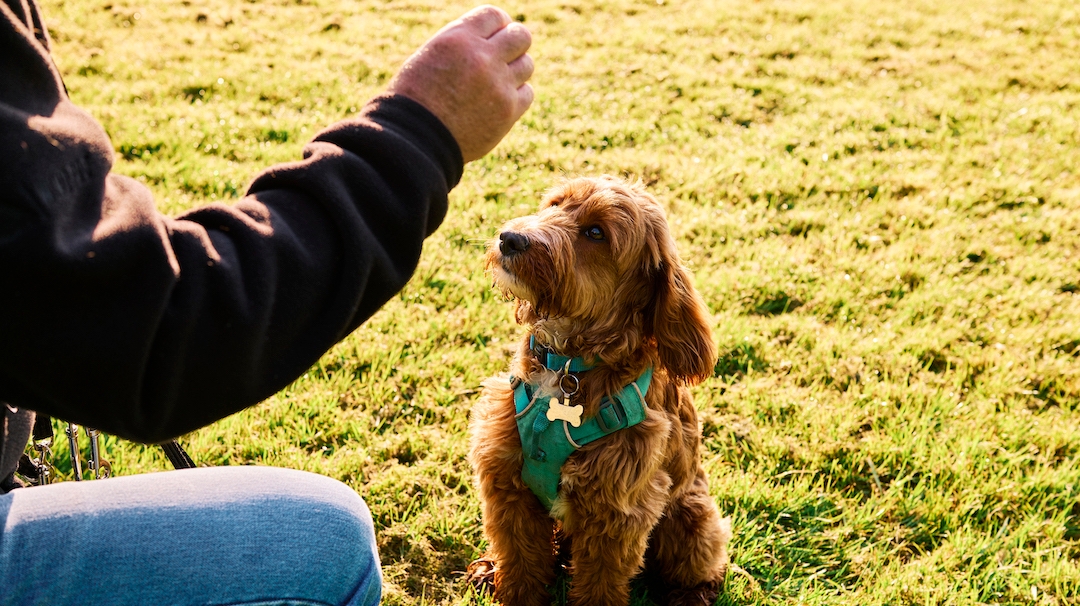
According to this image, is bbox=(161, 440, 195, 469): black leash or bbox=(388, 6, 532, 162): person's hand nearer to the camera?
bbox=(388, 6, 532, 162): person's hand

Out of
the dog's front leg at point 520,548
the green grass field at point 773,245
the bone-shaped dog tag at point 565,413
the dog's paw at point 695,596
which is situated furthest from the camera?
the green grass field at point 773,245

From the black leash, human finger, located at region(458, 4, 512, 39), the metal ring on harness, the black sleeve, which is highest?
human finger, located at region(458, 4, 512, 39)

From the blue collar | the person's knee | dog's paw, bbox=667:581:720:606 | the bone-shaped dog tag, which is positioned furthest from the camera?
dog's paw, bbox=667:581:720:606

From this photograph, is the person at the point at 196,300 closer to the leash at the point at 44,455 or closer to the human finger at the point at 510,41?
the human finger at the point at 510,41

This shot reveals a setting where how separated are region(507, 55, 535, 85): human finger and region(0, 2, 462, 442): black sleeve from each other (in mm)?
212

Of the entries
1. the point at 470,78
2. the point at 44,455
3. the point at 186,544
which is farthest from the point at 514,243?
the point at 44,455

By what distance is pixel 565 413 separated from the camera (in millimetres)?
2785

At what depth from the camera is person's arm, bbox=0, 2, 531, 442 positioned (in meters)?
1.21

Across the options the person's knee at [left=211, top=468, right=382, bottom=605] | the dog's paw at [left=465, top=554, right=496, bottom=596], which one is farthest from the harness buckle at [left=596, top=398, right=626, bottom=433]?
the person's knee at [left=211, top=468, right=382, bottom=605]

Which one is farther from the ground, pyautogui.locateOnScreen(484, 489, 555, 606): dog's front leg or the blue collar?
the blue collar

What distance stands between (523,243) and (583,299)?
0.29 m

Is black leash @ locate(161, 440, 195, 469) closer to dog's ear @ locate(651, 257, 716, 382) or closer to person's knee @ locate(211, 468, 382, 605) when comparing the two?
person's knee @ locate(211, 468, 382, 605)

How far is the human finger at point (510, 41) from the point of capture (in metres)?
1.62

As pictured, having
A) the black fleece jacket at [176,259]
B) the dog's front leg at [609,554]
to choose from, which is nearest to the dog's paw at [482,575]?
the dog's front leg at [609,554]
